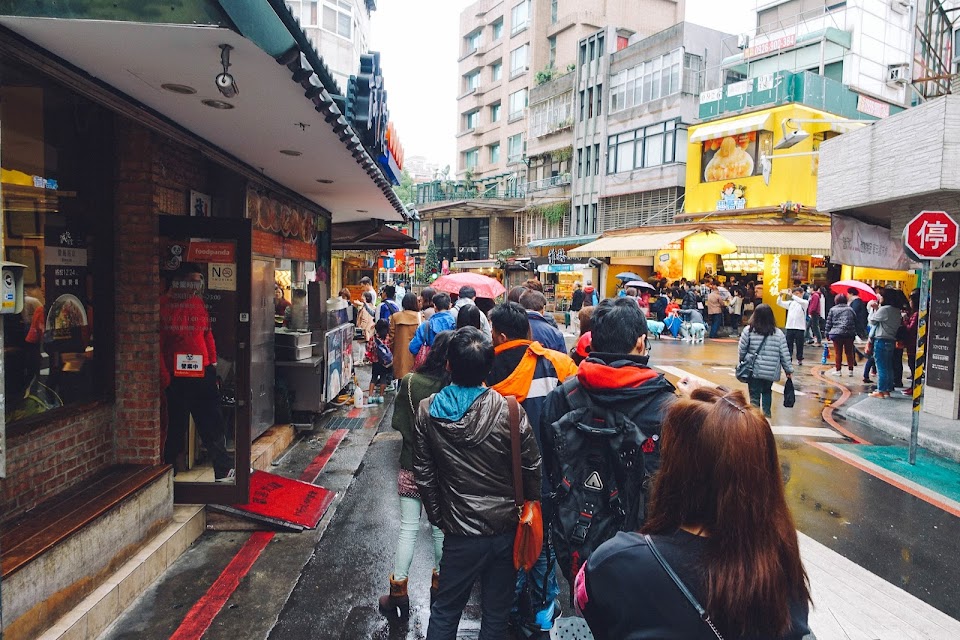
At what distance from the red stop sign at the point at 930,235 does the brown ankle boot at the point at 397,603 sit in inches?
274

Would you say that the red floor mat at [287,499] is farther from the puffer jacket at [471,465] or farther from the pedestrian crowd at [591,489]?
the puffer jacket at [471,465]

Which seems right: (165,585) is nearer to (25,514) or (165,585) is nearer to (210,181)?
(25,514)

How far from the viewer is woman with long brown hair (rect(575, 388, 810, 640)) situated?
1.47 metres

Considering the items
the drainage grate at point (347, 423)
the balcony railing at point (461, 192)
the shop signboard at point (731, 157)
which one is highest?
the balcony railing at point (461, 192)

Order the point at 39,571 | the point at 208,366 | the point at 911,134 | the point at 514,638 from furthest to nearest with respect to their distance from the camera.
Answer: the point at 911,134 → the point at 208,366 → the point at 514,638 → the point at 39,571

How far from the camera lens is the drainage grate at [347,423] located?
8391 mm

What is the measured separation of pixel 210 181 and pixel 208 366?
2.13 metres

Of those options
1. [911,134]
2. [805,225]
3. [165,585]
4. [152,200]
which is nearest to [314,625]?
[165,585]

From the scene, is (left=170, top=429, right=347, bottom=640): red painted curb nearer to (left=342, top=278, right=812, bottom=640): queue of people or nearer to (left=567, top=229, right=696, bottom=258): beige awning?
(left=342, top=278, right=812, bottom=640): queue of people

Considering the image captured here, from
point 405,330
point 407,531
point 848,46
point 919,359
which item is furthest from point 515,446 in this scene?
point 848,46

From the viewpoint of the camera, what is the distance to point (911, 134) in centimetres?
751

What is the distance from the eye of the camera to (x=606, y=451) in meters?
2.73

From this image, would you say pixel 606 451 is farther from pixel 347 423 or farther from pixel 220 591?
pixel 347 423

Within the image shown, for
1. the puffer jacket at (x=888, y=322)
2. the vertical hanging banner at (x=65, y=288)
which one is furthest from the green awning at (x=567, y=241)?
the vertical hanging banner at (x=65, y=288)
